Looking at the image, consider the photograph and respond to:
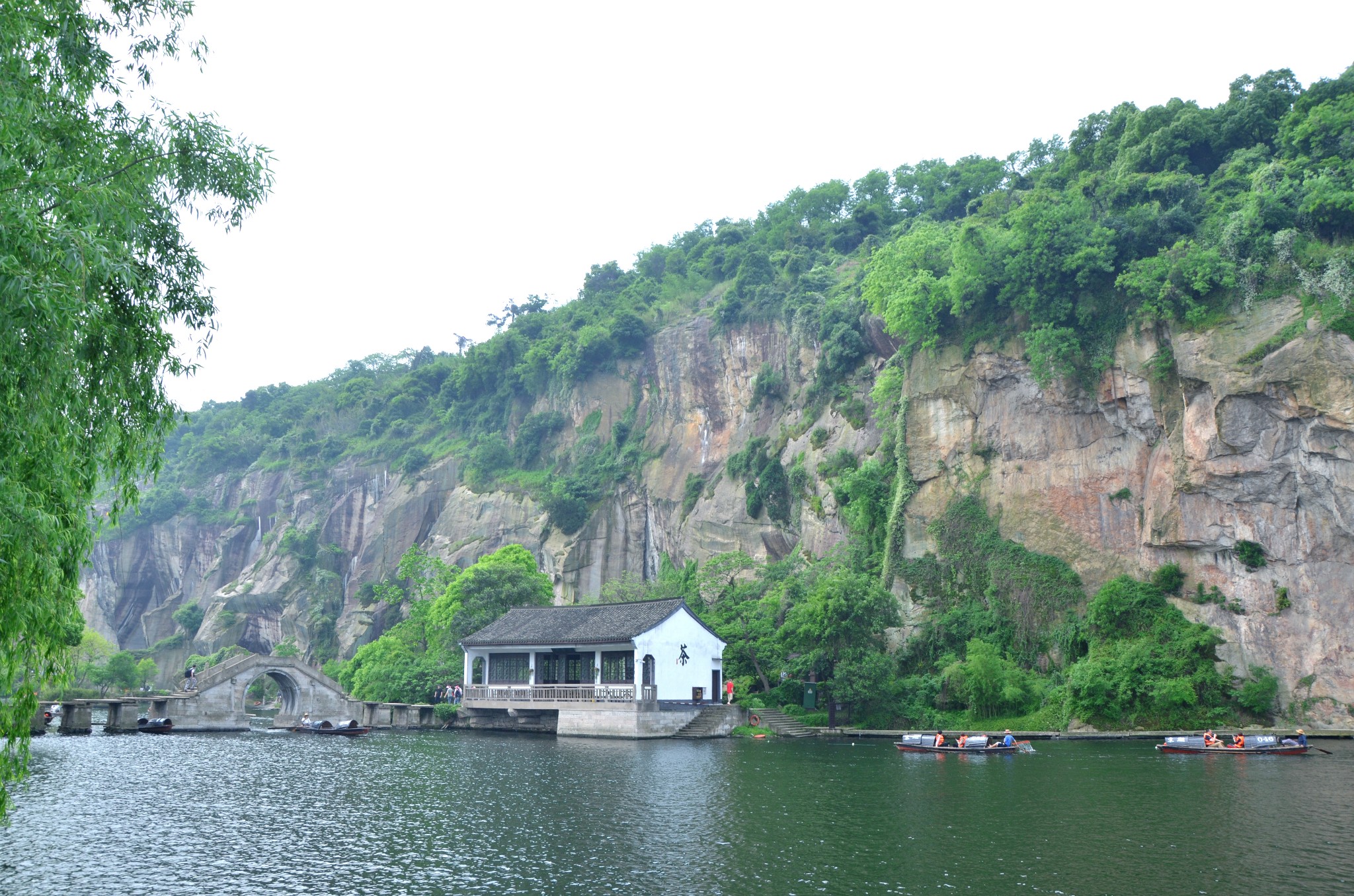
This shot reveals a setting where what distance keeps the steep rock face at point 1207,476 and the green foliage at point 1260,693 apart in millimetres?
650

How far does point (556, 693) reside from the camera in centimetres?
5003

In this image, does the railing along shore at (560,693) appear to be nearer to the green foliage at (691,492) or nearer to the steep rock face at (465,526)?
the steep rock face at (465,526)

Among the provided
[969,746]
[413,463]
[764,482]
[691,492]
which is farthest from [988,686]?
[413,463]

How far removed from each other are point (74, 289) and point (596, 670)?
4072cm

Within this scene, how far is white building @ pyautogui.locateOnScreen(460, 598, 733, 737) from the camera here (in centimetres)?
4709

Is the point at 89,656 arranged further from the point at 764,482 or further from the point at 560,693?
the point at 764,482

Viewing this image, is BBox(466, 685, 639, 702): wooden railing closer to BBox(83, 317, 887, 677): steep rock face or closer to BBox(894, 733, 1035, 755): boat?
BBox(894, 733, 1035, 755): boat

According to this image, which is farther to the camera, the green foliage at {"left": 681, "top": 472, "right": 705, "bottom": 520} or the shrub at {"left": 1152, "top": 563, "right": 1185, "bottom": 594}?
the green foliage at {"left": 681, "top": 472, "right": 705, "bottom": 520}

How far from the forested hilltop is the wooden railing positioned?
6857 mm

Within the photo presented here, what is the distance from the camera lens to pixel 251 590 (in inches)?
3888

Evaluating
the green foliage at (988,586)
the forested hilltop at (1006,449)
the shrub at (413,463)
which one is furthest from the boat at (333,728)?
the shrub at (413,463)

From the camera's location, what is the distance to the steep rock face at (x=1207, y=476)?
41781 mm

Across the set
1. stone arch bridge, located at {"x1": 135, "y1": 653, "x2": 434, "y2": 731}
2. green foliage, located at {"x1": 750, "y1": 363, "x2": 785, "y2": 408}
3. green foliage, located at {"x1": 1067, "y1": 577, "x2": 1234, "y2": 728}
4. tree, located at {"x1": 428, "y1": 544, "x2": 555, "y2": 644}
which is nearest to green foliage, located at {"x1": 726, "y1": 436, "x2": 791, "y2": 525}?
green foliage, located at {"x1": 750, "y1": 363, "x2": 785, "y2": 408}

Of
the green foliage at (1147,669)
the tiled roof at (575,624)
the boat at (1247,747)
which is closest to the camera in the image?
the boat at (1247,747)
